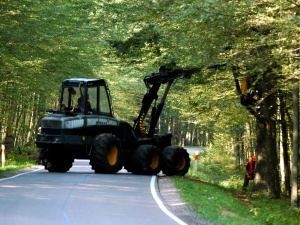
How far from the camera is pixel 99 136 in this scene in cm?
2073

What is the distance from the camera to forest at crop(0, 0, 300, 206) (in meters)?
13.0

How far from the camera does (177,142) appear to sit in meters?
86.8

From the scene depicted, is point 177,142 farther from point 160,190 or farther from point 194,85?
point 160,190

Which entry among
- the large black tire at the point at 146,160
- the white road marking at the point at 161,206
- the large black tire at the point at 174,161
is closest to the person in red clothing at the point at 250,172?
the large black tire at the point at 174,161

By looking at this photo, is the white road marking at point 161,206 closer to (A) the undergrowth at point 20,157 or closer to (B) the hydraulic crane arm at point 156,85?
(B) the hydraulic crane arm at point 156,85

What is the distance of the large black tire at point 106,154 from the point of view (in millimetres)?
20391

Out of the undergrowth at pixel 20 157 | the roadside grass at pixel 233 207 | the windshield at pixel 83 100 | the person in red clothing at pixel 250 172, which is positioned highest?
the windshield at pixel 83 100

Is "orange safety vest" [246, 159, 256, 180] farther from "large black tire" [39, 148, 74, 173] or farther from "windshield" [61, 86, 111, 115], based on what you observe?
"large black tire" [39, 148, 74, 173]

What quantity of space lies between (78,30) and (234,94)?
9577mm

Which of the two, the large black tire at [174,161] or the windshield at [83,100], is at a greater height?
the windshield at [83,100]

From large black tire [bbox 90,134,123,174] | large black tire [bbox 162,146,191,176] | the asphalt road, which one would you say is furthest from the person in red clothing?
the asphalt road

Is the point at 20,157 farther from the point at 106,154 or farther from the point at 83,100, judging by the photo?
the point at 106,154

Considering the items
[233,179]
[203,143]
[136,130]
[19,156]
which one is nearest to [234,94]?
[136,130]

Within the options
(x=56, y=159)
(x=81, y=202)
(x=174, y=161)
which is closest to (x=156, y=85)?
(x=174, y=161)
